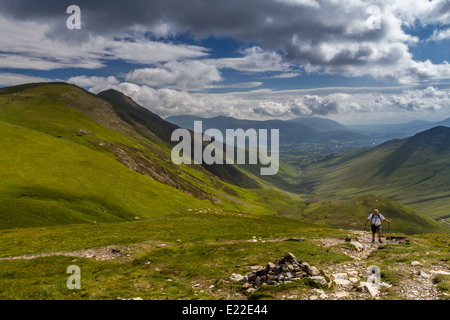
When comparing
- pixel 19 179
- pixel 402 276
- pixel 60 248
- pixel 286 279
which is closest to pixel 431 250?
pixel 402 276

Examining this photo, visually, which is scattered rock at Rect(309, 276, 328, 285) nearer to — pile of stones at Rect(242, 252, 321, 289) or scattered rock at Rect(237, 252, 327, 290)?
scattered rock at Rect(237, 252, 327, 290)

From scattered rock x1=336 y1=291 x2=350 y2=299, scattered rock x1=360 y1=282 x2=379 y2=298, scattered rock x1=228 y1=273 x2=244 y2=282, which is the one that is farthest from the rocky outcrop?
scattered rock x1=360 y1=282 x2=379 y2=298

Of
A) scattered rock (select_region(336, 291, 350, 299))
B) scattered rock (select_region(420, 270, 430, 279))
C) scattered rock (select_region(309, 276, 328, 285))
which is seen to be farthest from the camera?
scattered rock (select_region(420, 270, 430, 279))

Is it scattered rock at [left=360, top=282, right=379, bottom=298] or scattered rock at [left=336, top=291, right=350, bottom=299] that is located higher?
scattered rock at [left=360, top=282, right=379, bottom=298]

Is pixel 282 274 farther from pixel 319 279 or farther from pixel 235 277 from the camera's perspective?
pixel 235 277

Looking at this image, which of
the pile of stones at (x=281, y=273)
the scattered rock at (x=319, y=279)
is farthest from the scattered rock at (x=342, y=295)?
the pile of stones at (x=281, y=273)

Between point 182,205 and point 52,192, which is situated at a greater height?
point 52,192

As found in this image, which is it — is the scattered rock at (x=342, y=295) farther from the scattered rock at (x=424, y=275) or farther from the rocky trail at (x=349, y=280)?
the scattered rock at (x=424, y=275)

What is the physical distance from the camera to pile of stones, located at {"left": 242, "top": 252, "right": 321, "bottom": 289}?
1806cm

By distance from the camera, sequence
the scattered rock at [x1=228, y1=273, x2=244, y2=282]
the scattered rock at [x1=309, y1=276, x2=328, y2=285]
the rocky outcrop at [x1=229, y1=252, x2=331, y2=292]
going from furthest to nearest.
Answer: the scattered rock at [x1=228, y1=273, x2=244, y2=282], the rocky outcrop at [x1=229, y1=252, x2=331, y2=292], the scattered rock at [x1=309, y1=276, x2=328, y2=285]

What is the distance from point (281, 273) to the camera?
18.6 m
